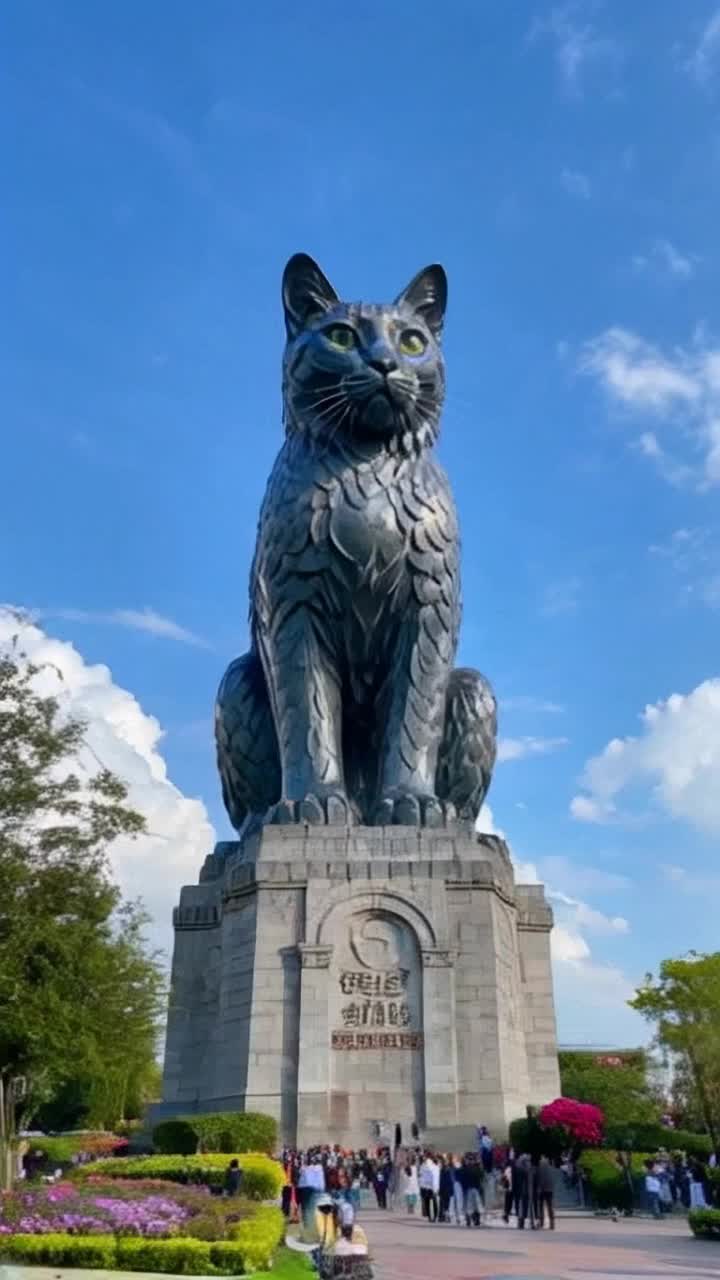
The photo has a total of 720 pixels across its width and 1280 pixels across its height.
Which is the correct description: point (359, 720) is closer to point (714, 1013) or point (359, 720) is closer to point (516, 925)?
point (516, 925)

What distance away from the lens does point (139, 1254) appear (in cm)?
905

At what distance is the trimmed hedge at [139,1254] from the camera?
895 centimetres

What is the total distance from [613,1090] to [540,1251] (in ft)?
78.6

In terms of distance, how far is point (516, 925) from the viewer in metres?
22.6

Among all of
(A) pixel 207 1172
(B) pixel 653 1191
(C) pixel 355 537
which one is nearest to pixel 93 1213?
(A) pixel 207 1172

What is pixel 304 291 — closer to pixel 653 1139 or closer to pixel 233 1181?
pixel 233 1181

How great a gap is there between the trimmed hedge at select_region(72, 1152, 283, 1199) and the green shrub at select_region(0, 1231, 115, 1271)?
16.6 ft

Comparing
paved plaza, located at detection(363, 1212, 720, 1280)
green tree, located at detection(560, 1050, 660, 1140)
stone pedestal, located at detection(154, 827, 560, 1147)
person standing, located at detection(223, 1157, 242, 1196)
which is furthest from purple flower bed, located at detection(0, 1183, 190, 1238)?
green tree, located at detection(560, 1050, 660, 1140)

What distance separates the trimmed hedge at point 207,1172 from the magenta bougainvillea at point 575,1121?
14.7 ft

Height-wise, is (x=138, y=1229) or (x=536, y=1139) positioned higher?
(x=536, y=1139)

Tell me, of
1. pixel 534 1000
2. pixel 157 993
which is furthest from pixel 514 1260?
pixel 534 1000

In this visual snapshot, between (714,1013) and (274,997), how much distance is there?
30049 millimetres

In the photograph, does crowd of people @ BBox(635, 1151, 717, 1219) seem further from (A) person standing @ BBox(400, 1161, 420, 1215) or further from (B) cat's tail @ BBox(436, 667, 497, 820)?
(B) cat's tail @ BBox(436, 667, 497, 820)

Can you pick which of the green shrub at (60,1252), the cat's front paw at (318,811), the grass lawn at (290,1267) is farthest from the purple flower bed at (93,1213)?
the cat's front paw at (318,811)
